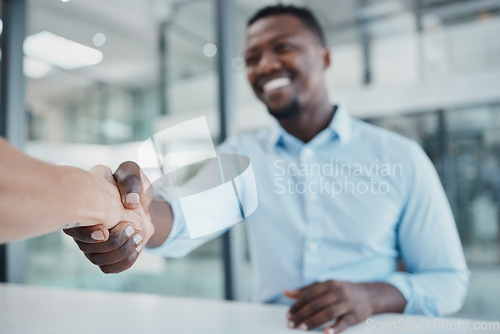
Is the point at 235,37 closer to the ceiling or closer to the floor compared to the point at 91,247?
closer to the ceiling

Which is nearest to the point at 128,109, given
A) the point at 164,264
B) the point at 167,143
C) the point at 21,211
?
the point at 164,264

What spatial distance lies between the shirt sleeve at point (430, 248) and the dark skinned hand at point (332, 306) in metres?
0.12

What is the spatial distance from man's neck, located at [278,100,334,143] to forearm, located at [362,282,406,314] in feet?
1.04

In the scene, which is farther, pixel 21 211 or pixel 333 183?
pixel 333 183

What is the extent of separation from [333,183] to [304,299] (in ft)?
0.69

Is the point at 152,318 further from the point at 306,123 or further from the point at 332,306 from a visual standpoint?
the point at 306,123

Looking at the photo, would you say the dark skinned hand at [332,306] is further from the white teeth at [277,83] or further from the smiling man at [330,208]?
the white teeth at [277,83]

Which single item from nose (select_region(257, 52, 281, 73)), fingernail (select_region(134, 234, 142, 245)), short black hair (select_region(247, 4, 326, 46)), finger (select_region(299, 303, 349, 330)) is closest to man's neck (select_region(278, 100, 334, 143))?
nose (select_region(257, 52, 281, 73))

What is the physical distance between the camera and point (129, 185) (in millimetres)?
407

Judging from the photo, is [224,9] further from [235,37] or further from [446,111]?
[446,111]

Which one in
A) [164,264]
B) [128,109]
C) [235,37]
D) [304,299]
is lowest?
[164,264]

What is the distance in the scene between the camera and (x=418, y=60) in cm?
108

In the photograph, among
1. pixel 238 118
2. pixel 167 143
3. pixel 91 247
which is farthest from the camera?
pixel 238 118

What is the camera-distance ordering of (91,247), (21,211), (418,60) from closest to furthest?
(21,211)
(91,247)
(418,60)
